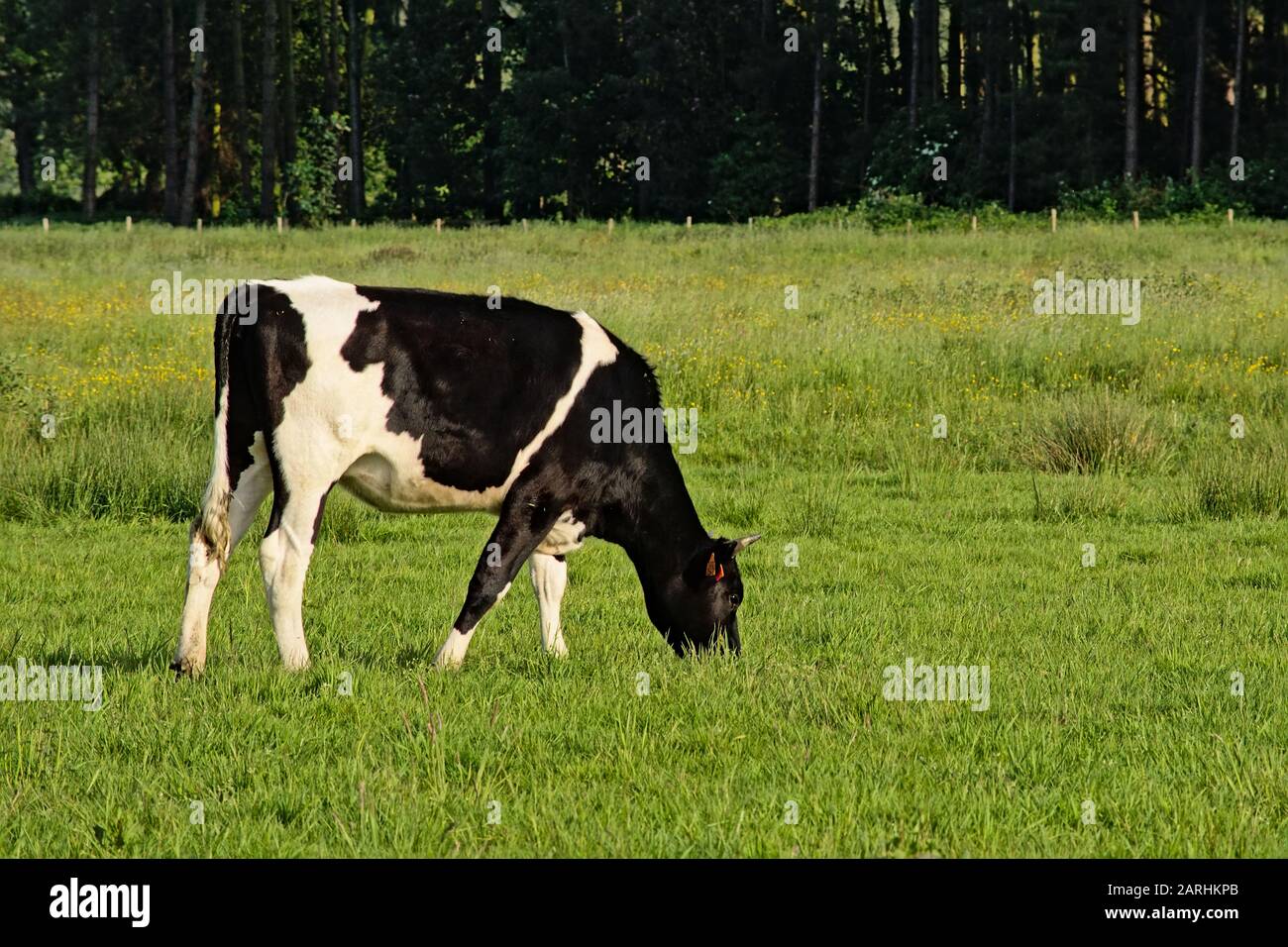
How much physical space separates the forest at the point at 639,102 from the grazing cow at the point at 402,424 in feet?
175

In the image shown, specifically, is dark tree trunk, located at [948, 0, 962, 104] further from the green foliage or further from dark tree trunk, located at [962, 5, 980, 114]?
the green foliage

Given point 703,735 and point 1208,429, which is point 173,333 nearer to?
point 1208,429

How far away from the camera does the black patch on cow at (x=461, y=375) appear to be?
8141 mm

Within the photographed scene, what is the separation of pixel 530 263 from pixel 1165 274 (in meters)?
15.7

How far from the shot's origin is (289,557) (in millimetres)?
8125

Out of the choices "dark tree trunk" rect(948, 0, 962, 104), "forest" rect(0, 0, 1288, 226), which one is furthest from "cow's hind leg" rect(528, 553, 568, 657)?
"dark tree trunk" rect(948, 0, 962, 104)

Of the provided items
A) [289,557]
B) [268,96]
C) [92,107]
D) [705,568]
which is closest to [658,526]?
[705,568]

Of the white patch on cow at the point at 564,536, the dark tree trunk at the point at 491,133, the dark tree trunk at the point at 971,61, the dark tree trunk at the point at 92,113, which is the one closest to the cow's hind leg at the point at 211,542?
the white patch on cow at the point at 564,536

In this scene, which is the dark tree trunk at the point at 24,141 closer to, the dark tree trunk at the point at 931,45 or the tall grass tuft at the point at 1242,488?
the dark tree trunk at the point at 931,45

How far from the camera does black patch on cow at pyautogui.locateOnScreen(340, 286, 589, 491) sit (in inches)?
320

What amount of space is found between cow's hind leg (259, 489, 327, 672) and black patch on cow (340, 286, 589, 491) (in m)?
0.64

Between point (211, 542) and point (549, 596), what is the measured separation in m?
1.95

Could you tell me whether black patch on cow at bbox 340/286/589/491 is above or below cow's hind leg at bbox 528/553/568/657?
above

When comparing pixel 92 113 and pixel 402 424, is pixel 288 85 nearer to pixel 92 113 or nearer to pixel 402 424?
pixel 92 113
